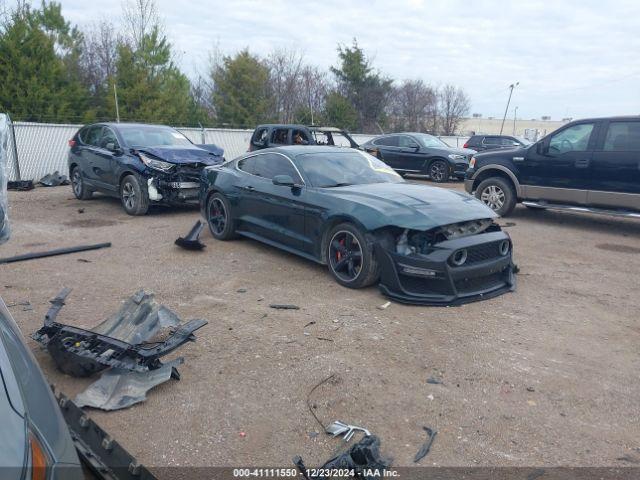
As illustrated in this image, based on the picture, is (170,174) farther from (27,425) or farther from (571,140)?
(27,425)

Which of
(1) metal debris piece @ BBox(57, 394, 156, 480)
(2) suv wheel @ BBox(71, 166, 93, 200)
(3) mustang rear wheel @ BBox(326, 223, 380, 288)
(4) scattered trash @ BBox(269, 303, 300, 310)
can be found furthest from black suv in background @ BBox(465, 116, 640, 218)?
(1) metal debris piece @ BBox(57, 394, 156, 480)

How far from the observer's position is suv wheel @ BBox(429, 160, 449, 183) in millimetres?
16219

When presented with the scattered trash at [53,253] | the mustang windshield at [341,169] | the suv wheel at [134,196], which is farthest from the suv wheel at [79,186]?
the mustang windshield at [341,169]

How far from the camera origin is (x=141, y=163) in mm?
9719

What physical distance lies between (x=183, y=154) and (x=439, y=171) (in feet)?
29.2

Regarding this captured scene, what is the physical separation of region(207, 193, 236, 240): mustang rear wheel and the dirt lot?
0.54 meters

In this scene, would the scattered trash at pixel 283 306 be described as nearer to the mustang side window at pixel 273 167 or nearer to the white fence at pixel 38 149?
the mustang side window at pixel 273 167

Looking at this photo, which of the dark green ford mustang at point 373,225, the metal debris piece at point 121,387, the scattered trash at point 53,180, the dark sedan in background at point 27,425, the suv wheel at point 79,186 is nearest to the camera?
the dark sedan in background at point 27,425

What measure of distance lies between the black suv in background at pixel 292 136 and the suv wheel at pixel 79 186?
14.2ft

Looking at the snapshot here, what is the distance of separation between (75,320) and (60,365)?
3.46 feet

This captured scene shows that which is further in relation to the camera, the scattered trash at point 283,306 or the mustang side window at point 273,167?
the mustang side window at point 273,167

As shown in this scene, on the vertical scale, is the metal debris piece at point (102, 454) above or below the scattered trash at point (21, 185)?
above

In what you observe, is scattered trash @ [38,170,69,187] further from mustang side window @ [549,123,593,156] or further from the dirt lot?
mustang side window @ [549,123,593,156]

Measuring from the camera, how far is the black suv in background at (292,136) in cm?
1332
